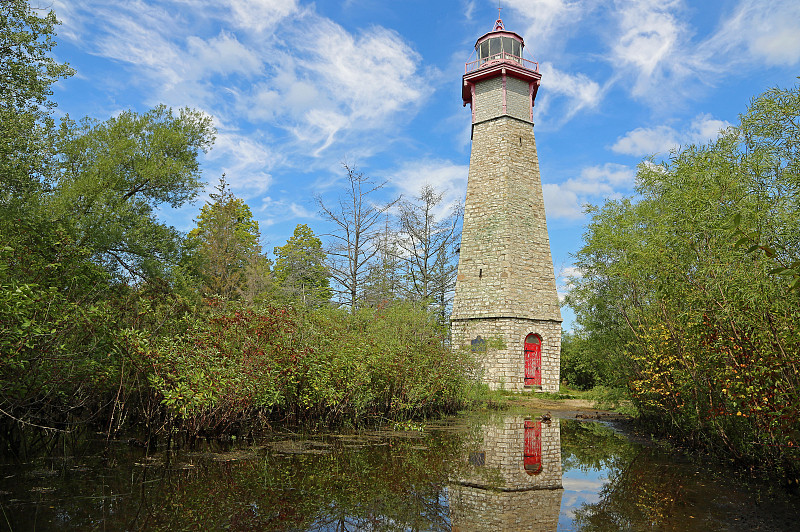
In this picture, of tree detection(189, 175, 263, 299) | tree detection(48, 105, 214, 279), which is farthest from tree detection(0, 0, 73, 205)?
tree detection(189, 175, 263, 299)

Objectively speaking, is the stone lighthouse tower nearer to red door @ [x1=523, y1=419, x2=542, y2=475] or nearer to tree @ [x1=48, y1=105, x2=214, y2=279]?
red door @ [x1=523, y1=419, x2=542, y2=475]

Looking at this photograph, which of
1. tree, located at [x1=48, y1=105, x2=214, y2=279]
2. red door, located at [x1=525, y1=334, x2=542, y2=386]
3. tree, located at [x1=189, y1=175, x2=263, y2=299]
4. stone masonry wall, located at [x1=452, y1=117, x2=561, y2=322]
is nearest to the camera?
tree, located at [x1=48, y1=105, x2=214, y2=279]

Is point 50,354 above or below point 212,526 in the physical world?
above

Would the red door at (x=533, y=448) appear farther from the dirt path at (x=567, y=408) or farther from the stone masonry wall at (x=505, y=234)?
the stone masonry wall at (x=505, y=234)

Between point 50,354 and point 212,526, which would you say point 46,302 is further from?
point 212,526

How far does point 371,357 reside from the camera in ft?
34.9

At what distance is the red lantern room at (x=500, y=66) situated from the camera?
22.0 m

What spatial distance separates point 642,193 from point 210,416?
1287 centimetres

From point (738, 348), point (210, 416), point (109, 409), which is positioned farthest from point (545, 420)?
point (109, 409)

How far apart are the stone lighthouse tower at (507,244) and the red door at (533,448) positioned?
7120mm

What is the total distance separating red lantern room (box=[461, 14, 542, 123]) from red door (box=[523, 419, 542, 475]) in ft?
47.2

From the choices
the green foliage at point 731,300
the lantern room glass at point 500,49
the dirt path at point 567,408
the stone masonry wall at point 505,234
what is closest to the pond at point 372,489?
the green foliage at point 731,300

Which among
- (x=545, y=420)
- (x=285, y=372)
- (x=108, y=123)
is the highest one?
(x=108, y=123)

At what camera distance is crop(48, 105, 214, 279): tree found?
14602 millimetres
